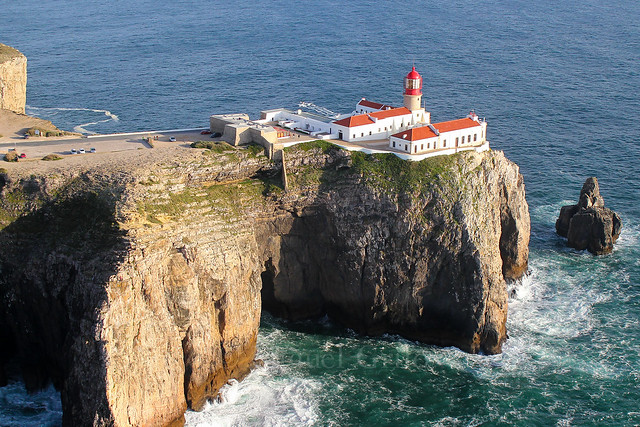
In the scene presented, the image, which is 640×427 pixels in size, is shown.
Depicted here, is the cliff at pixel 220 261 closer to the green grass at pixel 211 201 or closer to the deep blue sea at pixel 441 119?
the green grass at pixel 211 201

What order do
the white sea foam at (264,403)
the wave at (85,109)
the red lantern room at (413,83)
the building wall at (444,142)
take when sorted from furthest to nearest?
the wave at (85,109)
the red lantern room at (413,83)
the building wall at (444,142)
the white sea foam at (264,403)

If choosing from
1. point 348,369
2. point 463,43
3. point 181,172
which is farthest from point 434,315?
point 463,43

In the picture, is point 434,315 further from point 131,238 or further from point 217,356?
point 131,238

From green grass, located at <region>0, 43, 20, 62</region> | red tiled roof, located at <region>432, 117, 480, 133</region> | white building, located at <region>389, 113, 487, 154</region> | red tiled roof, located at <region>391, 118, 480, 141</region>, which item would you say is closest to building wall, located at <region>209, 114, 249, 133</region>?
white building, located at <region>389, 113, 487, 154</region>

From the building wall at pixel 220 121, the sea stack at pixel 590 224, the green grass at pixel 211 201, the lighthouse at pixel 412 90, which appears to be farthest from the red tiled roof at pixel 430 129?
the sea stack at pixel 590 224

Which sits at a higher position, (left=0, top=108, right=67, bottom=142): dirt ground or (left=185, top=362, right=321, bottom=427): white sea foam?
(left=0, top=108, right=67, bottom=142): dirt ground

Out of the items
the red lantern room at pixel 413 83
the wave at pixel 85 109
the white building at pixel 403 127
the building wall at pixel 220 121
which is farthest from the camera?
the wave at pixel 85 109

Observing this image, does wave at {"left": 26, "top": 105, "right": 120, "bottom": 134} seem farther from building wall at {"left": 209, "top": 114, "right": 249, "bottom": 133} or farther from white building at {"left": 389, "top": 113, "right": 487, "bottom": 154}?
white building at {"left": 389, "top": 113, "right": 487, "bottom": 154}

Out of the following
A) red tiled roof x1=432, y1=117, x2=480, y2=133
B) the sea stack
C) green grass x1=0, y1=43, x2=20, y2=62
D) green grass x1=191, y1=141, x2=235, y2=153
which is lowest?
the sea stack
